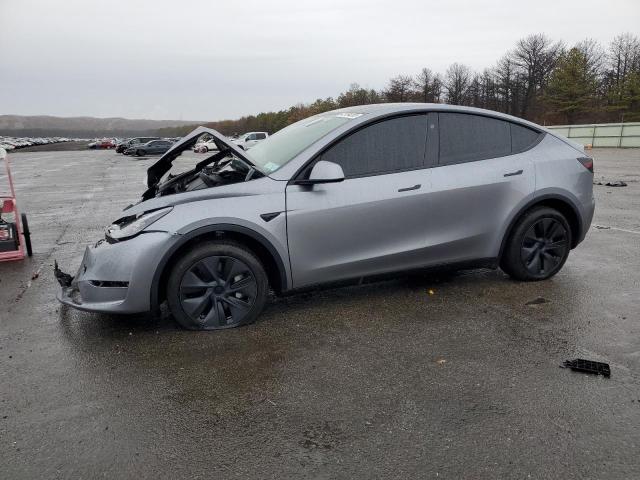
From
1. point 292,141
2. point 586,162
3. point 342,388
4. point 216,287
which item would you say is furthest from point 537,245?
point 216,287

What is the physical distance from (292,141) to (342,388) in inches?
92.6

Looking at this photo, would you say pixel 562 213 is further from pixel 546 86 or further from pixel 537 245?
pixel 546 86

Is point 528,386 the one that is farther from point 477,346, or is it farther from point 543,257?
point 543,257

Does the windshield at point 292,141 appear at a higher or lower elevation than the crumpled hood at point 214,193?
higher

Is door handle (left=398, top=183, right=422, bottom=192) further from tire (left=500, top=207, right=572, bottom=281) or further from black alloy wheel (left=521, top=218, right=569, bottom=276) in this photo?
black alloy wheel (left=521, top=218, right=569, bottom=276)

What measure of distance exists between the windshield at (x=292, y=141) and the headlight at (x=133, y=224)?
917mm

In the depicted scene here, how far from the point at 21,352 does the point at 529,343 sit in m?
3.64

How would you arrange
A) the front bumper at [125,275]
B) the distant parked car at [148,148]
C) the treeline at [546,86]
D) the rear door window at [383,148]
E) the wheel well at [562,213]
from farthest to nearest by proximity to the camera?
the treeline at [546,86] < the distant parked car at [148,148] < the wheel well at [562,213] < the rear door window at [383,148] < the front bumper at [125,275]

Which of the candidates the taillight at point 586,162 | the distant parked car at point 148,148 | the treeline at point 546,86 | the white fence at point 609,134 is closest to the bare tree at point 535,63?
the treeline at point 546,86

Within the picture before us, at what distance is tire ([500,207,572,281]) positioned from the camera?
487 centimetres

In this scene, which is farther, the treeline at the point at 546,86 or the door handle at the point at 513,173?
the treeline at the point at 546,86

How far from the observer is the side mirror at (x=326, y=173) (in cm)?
388

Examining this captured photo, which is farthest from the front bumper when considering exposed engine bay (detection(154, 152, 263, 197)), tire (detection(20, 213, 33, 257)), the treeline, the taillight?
the treeline

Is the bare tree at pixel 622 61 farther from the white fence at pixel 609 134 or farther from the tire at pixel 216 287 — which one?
the tire at pixel 216 287
